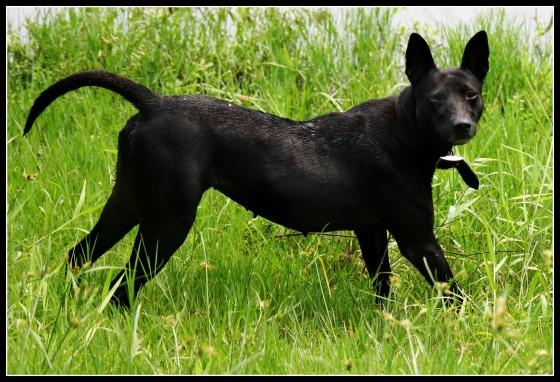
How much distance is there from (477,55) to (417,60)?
0.27 m

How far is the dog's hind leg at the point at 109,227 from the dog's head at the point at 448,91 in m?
1.34

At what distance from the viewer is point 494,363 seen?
371 centimetres

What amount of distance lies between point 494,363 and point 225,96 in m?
3.21

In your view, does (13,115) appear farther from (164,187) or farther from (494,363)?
(494,363)

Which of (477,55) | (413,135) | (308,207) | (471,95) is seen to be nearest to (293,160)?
(308,207)

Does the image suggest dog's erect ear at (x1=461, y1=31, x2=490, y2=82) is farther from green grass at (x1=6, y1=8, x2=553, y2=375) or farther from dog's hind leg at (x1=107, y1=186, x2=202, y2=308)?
dog's hind leg at (x1=107, y1=186, x2=202, y2=308)

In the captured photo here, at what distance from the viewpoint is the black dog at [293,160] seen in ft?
13.6

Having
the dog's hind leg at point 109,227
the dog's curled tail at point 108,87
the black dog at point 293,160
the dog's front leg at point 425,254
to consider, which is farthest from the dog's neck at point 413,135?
the dog's hind leg at point 109,227

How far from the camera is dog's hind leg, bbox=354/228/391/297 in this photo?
15.2 ft

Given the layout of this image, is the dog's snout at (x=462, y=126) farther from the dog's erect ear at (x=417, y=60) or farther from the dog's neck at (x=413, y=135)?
→ the dog's erect ear at (x=417, y=60)

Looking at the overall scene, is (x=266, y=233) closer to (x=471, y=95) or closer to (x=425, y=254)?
(x=425, y=254)

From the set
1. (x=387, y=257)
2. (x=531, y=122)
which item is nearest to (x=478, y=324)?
(x=387, y=257)

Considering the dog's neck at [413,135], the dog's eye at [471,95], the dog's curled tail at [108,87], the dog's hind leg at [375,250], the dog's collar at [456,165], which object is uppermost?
the dog's curled tail at [108,87]

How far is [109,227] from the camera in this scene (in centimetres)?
445
